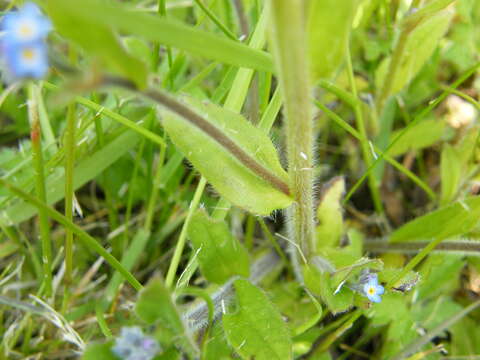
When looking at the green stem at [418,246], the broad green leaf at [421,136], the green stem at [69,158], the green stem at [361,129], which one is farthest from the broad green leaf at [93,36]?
the broad green leaf at [421,136]

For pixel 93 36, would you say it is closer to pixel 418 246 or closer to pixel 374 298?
pixel 374 298

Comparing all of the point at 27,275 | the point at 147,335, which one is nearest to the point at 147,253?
the point at 27,275

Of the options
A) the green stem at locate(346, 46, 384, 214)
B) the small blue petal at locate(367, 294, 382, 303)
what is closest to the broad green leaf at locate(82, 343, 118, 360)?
the small blue petal at locate(367, 294, 382, 303)

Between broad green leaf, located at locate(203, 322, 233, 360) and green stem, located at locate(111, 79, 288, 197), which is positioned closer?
green stem, located at locate(111, 79, 288, 197)

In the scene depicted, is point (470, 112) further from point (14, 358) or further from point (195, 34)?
point (14, 358)

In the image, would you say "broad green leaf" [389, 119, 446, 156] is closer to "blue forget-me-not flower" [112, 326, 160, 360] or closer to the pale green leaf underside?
the pale green leaf underside
